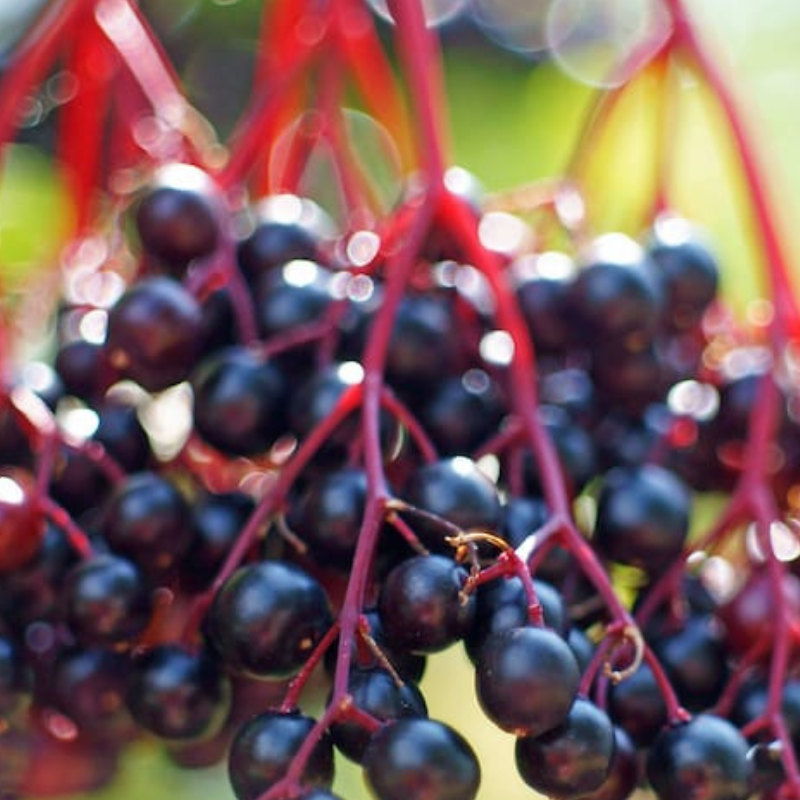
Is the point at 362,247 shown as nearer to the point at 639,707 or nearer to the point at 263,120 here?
the point at 263,120

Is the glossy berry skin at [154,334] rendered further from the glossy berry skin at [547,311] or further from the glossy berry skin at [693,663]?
the glossy berry skin at [693,663]

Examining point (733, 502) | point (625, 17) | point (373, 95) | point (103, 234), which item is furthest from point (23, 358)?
point (625, 17)

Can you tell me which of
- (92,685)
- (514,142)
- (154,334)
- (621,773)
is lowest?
(514,142)

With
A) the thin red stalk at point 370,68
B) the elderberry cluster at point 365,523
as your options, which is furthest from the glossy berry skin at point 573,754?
the thin red stalk at point 370,68

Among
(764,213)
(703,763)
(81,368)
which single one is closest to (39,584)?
(81,368)

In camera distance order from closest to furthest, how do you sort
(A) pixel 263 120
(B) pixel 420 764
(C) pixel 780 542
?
(B) pixel 420 764 → (C) pixel 780 542 → (A) pixel 263 120

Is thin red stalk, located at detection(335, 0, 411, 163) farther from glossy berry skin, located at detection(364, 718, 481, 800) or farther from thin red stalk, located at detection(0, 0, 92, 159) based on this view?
glossy berry skin, located at detection(364, 718, 481, 800)

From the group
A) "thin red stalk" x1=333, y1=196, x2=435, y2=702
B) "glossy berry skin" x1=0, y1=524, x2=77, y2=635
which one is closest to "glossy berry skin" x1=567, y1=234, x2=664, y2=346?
"thin red stalk" x1=333, y1=196, x2=435, y2=702
